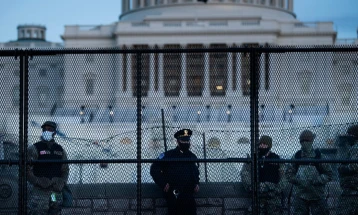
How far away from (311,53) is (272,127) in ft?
3.04

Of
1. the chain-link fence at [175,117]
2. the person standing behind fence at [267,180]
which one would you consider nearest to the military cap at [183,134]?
the chain-link fence at [175,117]

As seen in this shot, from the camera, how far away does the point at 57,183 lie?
12062 mm

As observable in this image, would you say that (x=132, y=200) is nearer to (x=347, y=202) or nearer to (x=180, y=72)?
(x=180, y=72)

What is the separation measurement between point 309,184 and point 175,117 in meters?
1.64

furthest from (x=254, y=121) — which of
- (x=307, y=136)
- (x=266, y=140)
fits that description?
(x=307, y=136)

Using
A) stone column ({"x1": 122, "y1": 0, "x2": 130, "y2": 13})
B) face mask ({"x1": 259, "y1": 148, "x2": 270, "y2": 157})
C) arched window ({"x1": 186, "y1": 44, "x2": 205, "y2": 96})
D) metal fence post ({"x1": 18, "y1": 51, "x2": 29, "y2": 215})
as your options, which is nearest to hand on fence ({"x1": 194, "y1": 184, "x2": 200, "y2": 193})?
face mask ({"x1": 259, "y1": 148, "x2": 270, "y2": 157})

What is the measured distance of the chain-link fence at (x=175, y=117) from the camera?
11.8m

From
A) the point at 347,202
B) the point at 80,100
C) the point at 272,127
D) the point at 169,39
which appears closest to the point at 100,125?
the point at 80,100

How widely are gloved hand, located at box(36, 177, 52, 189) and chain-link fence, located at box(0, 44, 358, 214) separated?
22cm

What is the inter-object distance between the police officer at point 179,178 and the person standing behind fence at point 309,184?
1.07 metres

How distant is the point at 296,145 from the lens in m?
12.1

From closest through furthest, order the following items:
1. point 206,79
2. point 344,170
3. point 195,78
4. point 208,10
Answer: point 344,170
point 206,79
point 195,78
point 208,10

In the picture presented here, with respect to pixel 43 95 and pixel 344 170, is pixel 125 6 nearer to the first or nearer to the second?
pixel 43 95

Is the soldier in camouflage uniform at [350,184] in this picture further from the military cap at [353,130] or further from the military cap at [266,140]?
the military cap at [266,140]
